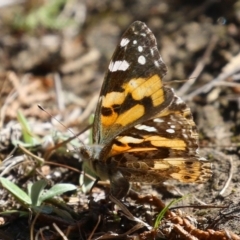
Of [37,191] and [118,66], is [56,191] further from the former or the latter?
[118,66]

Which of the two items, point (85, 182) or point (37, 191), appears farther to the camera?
point (85, 182)

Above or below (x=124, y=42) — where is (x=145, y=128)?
below

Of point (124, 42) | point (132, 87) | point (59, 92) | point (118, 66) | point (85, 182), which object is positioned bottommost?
point (85, 182)

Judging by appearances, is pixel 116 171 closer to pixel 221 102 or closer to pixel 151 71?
pixel 151 71

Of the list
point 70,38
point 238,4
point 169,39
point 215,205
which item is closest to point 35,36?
point 70,38

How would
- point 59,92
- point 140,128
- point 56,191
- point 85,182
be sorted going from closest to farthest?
point 140,128 → point 56,191 → point 85,182 → point 59,92


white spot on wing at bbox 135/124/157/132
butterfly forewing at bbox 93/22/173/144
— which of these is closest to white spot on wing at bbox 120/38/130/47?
butterfly forewing at bbox 93/22/173/144

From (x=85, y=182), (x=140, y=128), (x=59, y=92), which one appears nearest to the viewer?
(x=140, y=128)

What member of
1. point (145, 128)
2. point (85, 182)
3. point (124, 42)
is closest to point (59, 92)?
point (85, 182)
